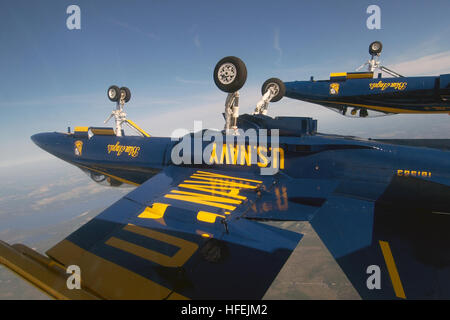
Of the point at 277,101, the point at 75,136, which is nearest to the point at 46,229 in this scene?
the point at 75,136

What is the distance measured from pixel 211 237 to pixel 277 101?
20.7ft

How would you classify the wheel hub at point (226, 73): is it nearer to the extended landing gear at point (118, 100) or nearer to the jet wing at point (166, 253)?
the jet wing at point (166, 253)

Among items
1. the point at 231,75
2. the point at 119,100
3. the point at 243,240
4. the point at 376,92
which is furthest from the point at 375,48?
the point at 243,240

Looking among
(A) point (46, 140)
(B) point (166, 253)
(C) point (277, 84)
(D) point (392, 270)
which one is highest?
(C) point (277, 84)

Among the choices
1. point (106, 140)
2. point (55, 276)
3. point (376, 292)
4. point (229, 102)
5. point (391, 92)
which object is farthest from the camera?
point (391, 92)

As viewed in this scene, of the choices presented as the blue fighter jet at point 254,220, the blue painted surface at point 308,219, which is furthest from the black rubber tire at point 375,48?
the blue painted surface at point 308,219

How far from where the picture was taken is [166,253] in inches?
106

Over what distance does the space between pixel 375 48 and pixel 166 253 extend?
21125 mm

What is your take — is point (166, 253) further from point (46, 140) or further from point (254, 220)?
point (46, 140)

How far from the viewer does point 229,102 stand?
5160mm

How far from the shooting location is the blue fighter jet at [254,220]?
244 cm

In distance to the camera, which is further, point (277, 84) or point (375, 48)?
point (375, 48)

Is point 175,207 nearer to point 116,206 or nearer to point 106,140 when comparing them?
point 116,206

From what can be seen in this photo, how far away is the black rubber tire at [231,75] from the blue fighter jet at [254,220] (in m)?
0.02
